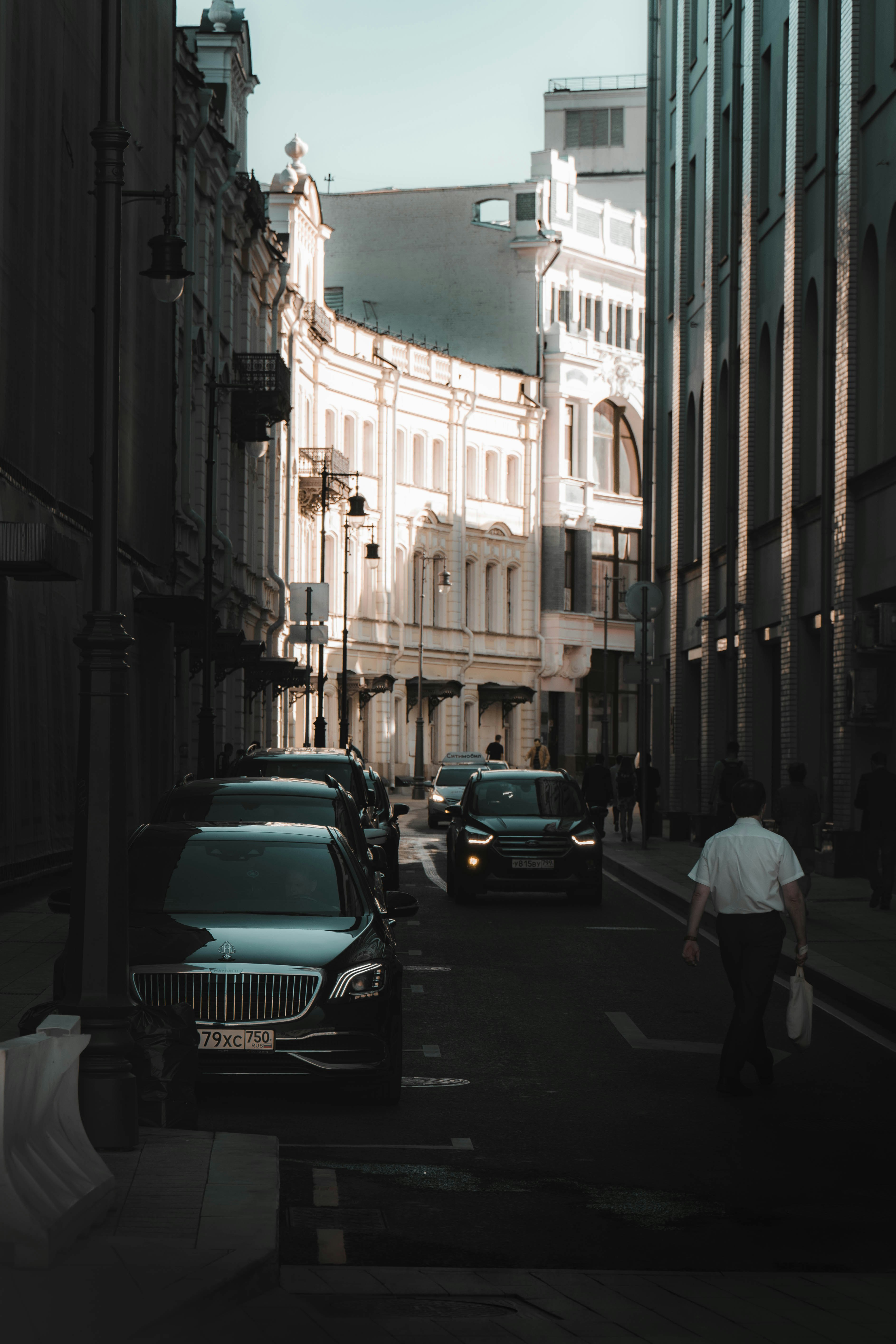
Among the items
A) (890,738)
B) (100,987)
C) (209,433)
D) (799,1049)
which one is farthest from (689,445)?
(100,987)

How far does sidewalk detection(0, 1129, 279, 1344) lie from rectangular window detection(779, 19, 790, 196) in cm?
2604

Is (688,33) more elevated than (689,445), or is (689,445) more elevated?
(688,33)

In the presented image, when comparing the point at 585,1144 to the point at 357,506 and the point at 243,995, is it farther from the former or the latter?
the point at 357,506

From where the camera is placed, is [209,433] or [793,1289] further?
[209,433]

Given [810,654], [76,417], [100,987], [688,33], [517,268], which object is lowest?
[100,987]

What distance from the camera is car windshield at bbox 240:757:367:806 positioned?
2050 cm

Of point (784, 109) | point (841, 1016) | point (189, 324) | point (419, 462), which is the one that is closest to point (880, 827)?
point (841, 1016)

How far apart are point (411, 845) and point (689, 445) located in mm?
10799

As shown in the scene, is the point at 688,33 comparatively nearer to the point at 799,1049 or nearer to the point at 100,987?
the point at 799,1049

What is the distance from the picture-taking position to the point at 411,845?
35938 millimetres

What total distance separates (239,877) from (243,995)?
1446mm

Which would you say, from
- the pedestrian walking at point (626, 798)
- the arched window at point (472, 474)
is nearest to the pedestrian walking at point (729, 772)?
the pedestrian walking at point (626, 798)

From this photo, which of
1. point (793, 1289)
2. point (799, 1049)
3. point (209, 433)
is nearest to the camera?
point (793, 1289)

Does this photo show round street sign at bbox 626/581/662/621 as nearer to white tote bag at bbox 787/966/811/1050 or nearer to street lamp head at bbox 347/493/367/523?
white tote bag at bbox 787/966/811/1050
